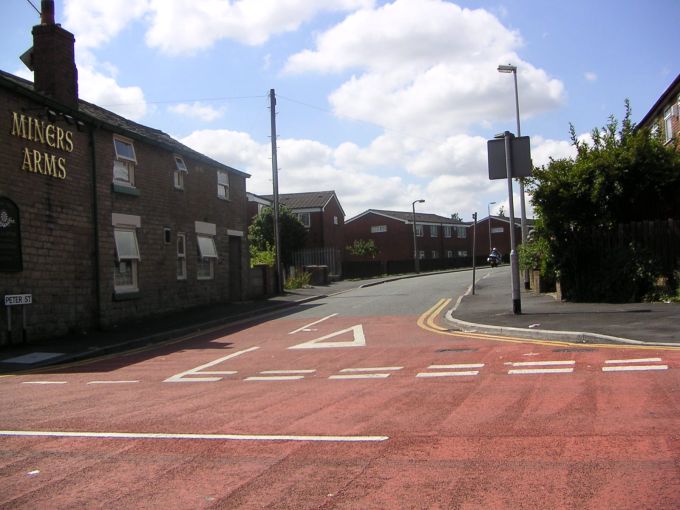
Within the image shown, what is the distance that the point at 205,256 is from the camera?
23.8 metres

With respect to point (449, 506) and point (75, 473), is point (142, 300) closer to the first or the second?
point (75, 473)

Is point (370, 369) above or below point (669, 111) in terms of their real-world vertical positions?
below

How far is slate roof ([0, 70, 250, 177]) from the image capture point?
49.6ft

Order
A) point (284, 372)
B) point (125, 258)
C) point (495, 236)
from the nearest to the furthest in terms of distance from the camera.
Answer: point (284, 372), point (125, 258), point (495, 236)

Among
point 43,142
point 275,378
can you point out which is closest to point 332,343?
point 275,378

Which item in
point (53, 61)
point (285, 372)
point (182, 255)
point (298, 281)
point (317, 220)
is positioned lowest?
point (285, 372)

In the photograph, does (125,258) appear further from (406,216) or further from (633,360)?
(406,216)

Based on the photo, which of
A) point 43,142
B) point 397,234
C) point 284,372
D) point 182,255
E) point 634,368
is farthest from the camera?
point 397,234

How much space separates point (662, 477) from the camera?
422cm

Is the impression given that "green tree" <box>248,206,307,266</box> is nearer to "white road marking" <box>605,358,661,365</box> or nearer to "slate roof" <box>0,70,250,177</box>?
"slate roof" <box>0,70,250,177</box>

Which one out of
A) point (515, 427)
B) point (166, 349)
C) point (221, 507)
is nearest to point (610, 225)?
point (166, 349)

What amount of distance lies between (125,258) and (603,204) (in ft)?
47.0

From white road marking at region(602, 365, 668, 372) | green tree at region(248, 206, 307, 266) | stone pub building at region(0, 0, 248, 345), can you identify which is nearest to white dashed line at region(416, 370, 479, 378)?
white road marking at region(602, 365, 668, 372)

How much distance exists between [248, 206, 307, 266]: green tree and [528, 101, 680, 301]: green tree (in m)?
30.9
